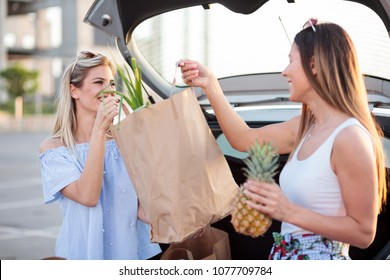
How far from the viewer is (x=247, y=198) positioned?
1771mm

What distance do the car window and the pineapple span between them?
1.15m

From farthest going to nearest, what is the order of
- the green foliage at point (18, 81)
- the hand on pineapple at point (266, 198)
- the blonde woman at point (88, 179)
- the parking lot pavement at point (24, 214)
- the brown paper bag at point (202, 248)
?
the green foliage at point (18, 81) < the parking lot pavement at point (24, 214) < the brown paper bag at point (202, 248) < the blonde woman at point (88, 179) < the hand on pineapple at point (266, 198)

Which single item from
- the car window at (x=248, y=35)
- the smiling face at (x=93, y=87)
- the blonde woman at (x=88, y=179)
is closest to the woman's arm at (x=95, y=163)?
the blonde woman at (x=88, y=179)

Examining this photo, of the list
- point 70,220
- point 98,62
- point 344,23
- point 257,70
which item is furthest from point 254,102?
point 70,220

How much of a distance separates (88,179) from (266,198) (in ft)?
2.46

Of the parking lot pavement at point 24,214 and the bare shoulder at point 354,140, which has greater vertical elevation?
the bare shoulder at point 354,140

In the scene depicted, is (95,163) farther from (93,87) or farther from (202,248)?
(202,248)

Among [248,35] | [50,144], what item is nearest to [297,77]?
[50,144]

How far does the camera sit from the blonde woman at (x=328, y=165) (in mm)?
1789

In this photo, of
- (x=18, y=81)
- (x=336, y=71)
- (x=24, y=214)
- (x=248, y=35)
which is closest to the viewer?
(x=336, y=71)

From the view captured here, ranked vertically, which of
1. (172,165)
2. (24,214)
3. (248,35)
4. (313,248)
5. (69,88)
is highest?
(248,35)

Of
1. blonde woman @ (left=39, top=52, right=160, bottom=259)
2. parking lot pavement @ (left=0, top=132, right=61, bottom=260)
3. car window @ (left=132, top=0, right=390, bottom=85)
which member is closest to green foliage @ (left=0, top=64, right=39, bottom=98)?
parking lot pavement @ (left=0, top=132, right=61, bottom=260)

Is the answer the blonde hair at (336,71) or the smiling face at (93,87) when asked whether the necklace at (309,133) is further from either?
the smiling face at (93,87)
